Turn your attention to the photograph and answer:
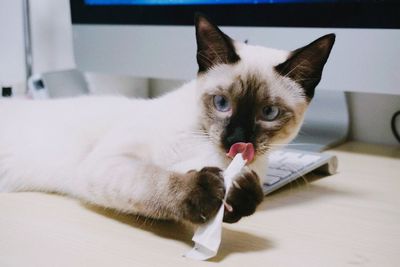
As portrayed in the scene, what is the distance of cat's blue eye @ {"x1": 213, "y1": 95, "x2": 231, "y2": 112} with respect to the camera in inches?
33.0

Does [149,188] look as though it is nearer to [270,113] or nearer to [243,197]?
[243,197]

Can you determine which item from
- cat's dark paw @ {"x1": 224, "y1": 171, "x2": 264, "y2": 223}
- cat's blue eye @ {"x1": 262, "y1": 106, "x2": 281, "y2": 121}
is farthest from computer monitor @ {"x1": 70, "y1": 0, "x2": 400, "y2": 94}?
cat's dark paw @ {"x1": 224, "y1": 171, "x2": 264, "y2": 223}

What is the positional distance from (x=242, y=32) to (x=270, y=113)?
49cm

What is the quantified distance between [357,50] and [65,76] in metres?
1.00

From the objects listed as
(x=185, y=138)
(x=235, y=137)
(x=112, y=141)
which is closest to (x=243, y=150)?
(x=235, y=137)

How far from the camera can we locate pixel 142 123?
91 centimetres

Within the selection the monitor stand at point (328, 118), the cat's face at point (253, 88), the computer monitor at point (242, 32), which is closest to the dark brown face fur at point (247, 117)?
the cat's face at point (253, 88)

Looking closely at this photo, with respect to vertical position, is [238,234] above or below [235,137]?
below

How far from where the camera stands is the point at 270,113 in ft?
2.73

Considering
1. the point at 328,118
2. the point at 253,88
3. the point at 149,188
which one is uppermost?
the point at 253,88

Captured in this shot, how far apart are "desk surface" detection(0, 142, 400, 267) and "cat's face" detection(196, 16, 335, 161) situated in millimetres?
140

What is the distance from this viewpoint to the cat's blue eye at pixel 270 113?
82cm

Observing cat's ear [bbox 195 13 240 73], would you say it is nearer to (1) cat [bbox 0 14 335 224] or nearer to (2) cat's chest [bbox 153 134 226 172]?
(1) cat [bbox 0 14 335 224]

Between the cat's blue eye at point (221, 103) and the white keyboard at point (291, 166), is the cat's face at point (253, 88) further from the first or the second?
the white keyboard at point (291, 166)
